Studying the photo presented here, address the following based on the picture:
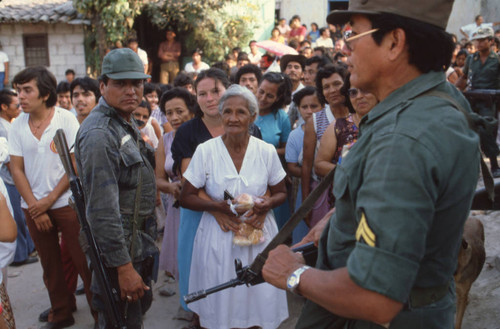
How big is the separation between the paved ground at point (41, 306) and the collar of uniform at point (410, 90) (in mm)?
2811

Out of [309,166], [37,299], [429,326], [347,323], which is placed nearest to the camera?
[429,326]

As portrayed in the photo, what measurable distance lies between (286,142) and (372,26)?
3348mm

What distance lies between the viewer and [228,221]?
3232 millimetres

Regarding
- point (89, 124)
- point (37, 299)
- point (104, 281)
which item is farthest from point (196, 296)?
point (37, 299)

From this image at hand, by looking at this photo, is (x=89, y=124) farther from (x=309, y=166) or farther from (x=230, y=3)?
(x=230, y=3)

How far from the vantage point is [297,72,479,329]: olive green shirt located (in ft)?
3.69

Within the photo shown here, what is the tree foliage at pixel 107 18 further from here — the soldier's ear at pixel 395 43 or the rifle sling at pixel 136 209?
the soldier's ear at pixel 395 43

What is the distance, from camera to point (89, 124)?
102 inches

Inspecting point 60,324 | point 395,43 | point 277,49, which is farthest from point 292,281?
point 277,49

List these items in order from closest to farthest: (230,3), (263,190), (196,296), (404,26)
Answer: (404,26)
(196,296)
(263,190)
(230,3)

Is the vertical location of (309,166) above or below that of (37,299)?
above

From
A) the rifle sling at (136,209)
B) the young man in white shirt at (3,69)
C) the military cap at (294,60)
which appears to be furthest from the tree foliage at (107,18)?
the rifle sling at (136,209)

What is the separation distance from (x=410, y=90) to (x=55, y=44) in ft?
50.4

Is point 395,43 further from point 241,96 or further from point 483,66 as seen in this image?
point 483,66
